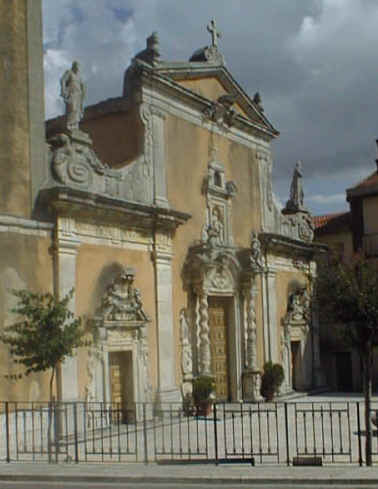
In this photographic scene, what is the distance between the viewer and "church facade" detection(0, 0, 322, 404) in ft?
59.3

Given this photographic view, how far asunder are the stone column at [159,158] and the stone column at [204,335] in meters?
2.99

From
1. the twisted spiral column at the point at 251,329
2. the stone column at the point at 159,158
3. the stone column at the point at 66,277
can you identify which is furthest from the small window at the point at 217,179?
the stone column at the point at 66,277

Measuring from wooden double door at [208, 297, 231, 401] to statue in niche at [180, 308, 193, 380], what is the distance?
1.82 metres

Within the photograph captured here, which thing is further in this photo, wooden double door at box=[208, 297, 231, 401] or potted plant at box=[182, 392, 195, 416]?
wooden double door at box=[208, 297, 231, 401]

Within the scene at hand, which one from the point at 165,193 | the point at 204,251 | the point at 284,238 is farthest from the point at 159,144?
the point at 284,238

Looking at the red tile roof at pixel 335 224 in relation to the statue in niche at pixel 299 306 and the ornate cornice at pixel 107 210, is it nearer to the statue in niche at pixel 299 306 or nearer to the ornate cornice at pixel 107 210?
the statue in niche at pixel 299 306

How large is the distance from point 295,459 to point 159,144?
12094 millimetres

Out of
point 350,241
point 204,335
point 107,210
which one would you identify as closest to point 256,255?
point 204,335

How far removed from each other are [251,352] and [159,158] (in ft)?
23.5

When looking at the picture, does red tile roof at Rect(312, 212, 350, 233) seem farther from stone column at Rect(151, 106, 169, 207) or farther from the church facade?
stone column at Rect(151, 106, 169, 207)

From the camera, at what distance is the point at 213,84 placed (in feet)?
84.8

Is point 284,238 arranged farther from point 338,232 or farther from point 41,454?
point 41,454

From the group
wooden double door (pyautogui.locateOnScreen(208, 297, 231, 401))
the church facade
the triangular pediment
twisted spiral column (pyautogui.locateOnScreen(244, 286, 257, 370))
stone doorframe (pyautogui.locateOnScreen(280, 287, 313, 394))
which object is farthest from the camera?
stone doorframe (pyautogui.locateOnScreen(280, 287, 313, 394))

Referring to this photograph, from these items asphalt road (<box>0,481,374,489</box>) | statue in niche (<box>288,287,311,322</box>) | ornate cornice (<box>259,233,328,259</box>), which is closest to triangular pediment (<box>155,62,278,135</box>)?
ornate cornice (<box>259,233,328,259</box>)
